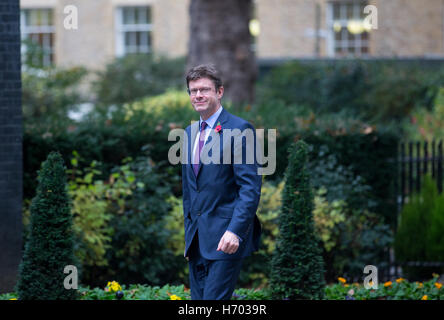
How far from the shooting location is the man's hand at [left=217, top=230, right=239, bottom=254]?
12.4 ft

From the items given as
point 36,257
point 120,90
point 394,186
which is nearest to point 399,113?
point 394,186

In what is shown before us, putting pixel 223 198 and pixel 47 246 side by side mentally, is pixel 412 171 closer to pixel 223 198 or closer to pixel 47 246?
pixel 223 198

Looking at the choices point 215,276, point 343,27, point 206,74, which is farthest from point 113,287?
point 343,27

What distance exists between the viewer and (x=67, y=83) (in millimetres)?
16891

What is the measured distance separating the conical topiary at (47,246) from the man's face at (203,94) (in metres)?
1.63

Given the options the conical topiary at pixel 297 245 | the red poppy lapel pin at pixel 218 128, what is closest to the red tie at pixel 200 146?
the red poppy lapel pin at pixel 218 128

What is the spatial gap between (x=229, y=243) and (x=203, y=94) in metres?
0.98

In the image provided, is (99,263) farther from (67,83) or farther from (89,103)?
(89,103)

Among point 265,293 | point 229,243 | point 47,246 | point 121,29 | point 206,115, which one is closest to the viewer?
point 229,243

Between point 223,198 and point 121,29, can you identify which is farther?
point 121,29

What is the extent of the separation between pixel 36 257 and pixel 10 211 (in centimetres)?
119

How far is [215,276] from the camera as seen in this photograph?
392 centimetres

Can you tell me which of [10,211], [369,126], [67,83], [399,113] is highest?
[67,83]
